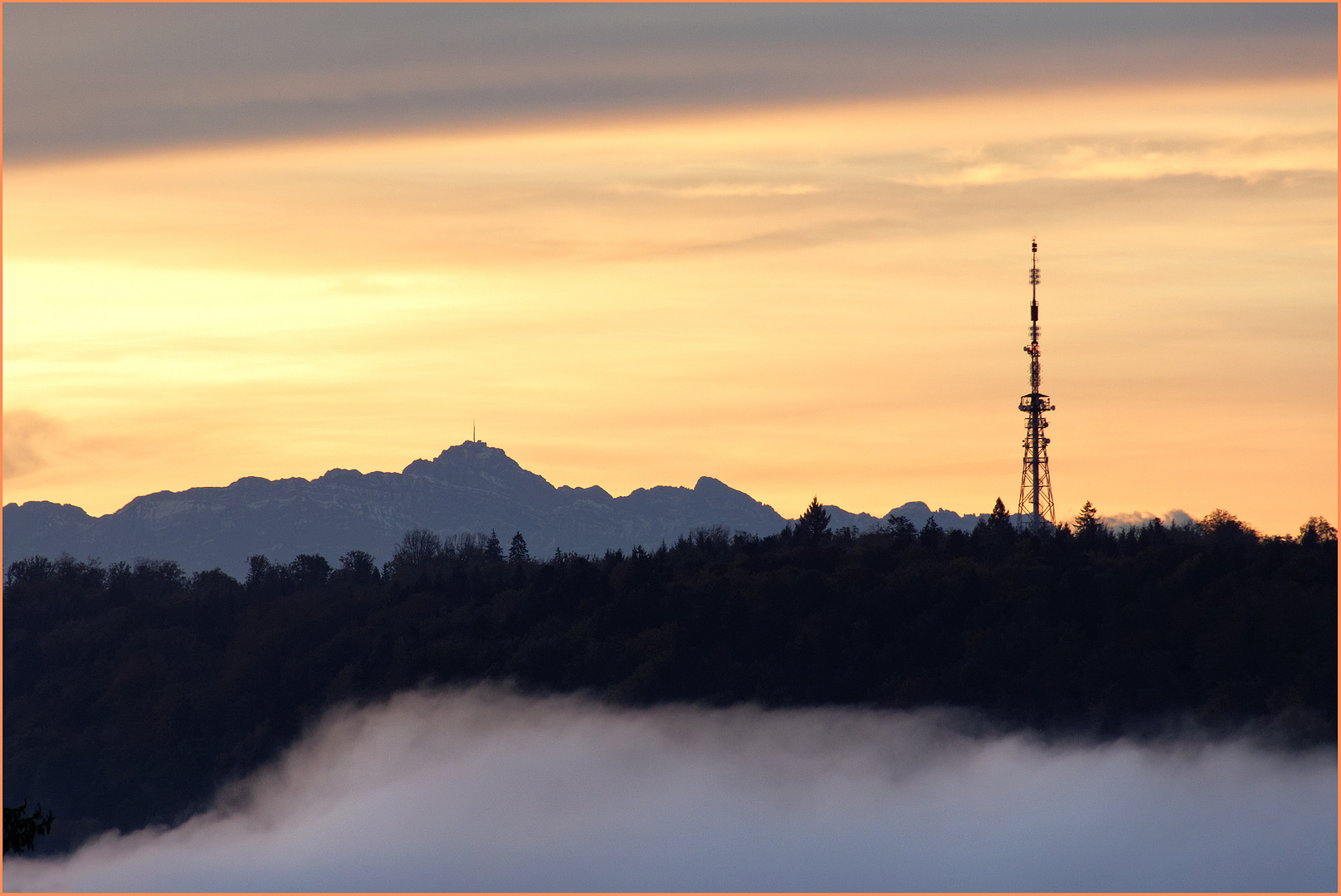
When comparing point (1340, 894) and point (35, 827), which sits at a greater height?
point (35, 827)

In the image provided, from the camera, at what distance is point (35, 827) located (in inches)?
2333

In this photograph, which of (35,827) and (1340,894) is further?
(1340,894)

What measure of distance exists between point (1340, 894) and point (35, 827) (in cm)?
16428

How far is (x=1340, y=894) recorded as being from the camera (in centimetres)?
19850
